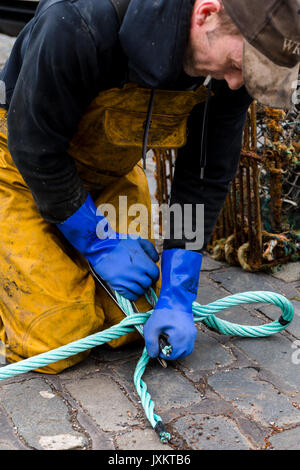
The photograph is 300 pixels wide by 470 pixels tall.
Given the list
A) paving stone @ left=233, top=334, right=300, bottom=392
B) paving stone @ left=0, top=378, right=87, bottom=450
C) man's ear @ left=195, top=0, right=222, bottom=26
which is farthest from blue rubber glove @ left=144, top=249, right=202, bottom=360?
man's ear @ left=195, top=0, right=222, bottom=26

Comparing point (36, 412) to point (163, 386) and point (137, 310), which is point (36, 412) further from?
point (137, 310)

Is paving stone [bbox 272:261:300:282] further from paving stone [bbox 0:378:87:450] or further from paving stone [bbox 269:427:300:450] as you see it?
paving stone [bbox 0:378:87:450]

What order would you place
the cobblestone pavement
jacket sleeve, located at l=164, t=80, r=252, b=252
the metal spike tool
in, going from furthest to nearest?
1. jacket sleeve, located at l=164, t=80, r=252, b=252
2. the metal spike tool
3. the cobblestone pavement

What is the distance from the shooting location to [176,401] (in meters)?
2.00

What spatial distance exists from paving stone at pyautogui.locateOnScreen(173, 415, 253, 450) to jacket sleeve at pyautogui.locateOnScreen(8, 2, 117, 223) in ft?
2.82

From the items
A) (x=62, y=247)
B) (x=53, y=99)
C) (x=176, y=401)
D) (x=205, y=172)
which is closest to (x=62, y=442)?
(x=176, y=401)

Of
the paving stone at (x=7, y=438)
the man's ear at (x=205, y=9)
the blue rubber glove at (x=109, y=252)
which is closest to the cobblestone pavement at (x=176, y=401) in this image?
the paving stone at (x=7, y=438)

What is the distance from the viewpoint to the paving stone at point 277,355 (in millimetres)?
2131

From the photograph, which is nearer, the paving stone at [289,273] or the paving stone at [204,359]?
the paving stone at [204,359]

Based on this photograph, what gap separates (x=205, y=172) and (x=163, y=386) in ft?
2.83

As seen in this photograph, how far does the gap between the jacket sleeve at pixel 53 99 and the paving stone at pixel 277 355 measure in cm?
90

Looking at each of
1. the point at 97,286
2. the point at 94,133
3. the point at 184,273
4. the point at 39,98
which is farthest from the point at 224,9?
the point at 97,286

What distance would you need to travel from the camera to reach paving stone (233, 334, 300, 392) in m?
2.13

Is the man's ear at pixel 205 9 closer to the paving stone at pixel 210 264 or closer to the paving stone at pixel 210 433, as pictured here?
the paving stone at pixel 210 433
